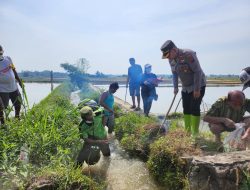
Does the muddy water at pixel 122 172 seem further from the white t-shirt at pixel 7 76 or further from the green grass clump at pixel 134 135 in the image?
the white t-shirt at pixel 7 76

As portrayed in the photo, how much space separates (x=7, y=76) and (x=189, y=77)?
10.1ft

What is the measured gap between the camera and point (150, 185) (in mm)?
4301

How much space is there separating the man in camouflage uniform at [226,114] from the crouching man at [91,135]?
1.67 meters

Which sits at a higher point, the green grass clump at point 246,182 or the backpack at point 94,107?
the backpack at point 94,107

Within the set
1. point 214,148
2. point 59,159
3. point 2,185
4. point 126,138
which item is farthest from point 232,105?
point 2,185

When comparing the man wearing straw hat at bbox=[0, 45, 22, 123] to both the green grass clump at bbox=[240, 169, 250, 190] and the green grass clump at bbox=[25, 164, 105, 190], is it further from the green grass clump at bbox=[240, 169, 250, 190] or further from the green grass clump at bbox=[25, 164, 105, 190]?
the green grass clump at bbox=[240, 169, 250, 190]

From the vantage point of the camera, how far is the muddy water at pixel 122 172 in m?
4.31

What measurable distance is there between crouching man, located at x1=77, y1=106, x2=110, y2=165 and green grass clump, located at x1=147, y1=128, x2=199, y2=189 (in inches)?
35.0

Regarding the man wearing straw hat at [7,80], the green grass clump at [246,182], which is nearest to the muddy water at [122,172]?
the green grass clump at [246,182]

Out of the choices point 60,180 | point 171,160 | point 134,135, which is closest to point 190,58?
point 134,135

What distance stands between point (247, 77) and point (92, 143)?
250cm

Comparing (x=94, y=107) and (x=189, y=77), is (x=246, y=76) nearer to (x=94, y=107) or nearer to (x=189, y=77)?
(x=189, y=77)

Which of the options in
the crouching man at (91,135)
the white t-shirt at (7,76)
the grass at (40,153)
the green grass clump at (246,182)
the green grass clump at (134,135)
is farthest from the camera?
the white t-shirt at (7,76)

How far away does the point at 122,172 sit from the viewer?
495 centimetres
